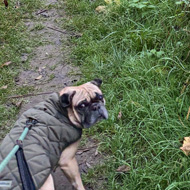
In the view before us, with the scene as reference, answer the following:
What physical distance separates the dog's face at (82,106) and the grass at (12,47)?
1.25 metres

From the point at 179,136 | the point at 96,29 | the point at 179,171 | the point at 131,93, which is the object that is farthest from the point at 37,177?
the point at 96,29

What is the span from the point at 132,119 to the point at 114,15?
2132mm

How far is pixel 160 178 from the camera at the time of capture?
8.05 ft

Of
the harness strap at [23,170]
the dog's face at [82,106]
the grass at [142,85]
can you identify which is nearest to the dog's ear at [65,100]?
the dog's face at [82,106]

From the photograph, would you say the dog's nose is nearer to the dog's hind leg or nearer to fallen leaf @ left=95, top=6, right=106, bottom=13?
the dog's hind leg

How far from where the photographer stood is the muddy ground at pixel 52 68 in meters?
3.05

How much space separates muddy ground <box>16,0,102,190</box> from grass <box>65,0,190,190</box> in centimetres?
16

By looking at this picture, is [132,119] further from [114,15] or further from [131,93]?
[114,15]

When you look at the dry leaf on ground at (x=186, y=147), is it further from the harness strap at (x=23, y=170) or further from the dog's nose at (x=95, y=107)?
the harness strap at (x=23, y=170)

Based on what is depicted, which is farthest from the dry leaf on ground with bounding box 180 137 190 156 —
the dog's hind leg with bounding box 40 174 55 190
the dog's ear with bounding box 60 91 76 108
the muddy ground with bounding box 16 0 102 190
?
the dog's hind leg with bounding box 40 174 55 190

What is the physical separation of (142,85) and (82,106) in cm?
117

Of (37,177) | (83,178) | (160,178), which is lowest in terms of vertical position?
(83,178)

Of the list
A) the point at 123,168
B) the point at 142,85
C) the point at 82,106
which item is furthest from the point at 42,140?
the point at 142,85

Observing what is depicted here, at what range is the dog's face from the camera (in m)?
2.48
